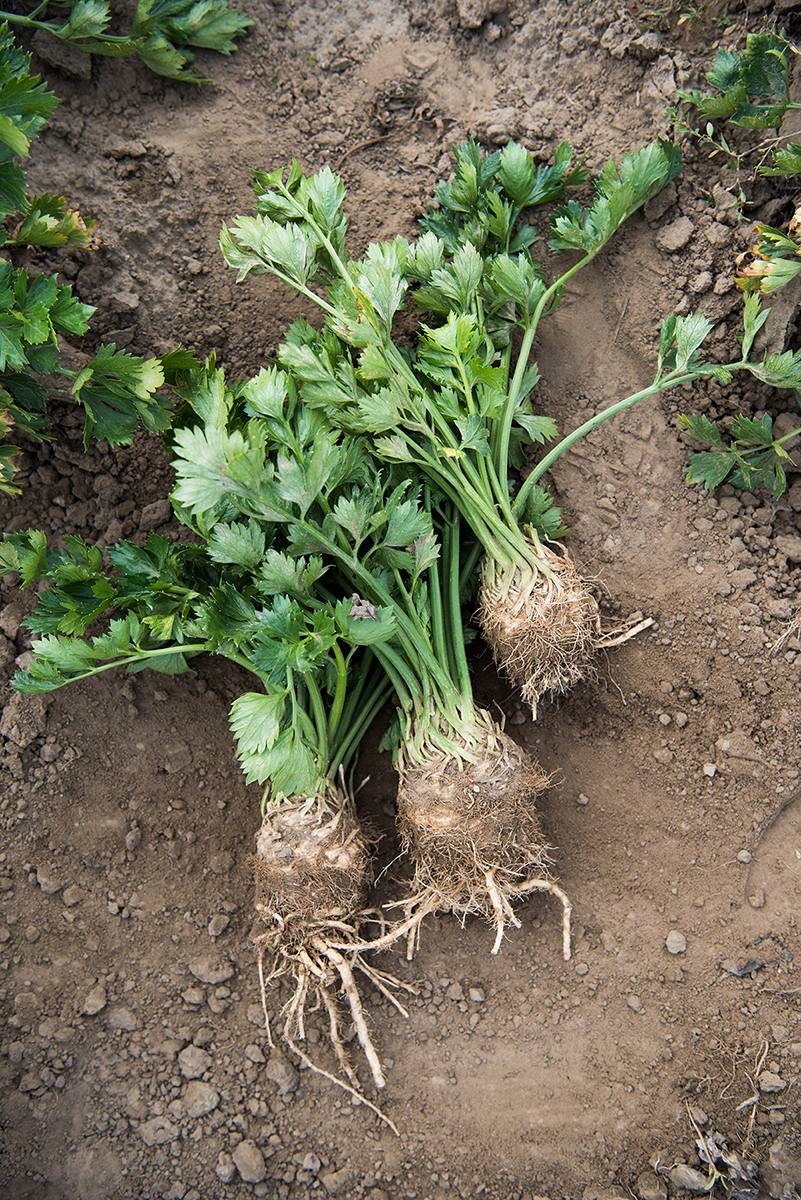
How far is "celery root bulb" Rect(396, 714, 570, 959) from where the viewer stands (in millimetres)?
2129

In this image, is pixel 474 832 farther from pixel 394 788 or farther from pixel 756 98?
pixel 756 98

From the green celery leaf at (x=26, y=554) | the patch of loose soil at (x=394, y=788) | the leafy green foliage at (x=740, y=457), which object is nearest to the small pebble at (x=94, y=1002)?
the patch of loose soil at (x=394, y=788)

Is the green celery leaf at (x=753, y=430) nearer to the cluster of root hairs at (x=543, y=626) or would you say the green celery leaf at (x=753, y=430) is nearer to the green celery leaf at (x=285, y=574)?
the cluster of root hairs at (x=543, y=626)

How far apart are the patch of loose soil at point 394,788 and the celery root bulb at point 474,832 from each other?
18 centimetres

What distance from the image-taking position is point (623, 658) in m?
2.41

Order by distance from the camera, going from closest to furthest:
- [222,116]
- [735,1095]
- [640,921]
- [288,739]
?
[288,739], [735,1095], [640,921], [222,116]

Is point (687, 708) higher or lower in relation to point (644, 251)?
lower

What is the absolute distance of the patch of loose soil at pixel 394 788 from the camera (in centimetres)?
214

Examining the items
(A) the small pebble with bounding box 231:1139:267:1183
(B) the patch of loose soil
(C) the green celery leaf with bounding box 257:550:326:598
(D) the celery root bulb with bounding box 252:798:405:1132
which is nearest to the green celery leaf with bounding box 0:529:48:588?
(B) the patch of loose soil

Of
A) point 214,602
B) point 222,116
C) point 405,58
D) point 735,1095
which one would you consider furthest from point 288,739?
point 405,58

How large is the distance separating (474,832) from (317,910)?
0.51m

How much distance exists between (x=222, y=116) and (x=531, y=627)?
1.96 m

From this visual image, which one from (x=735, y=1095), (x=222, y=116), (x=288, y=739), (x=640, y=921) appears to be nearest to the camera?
(x=288, y=739)

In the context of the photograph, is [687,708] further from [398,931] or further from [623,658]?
[398,931]
